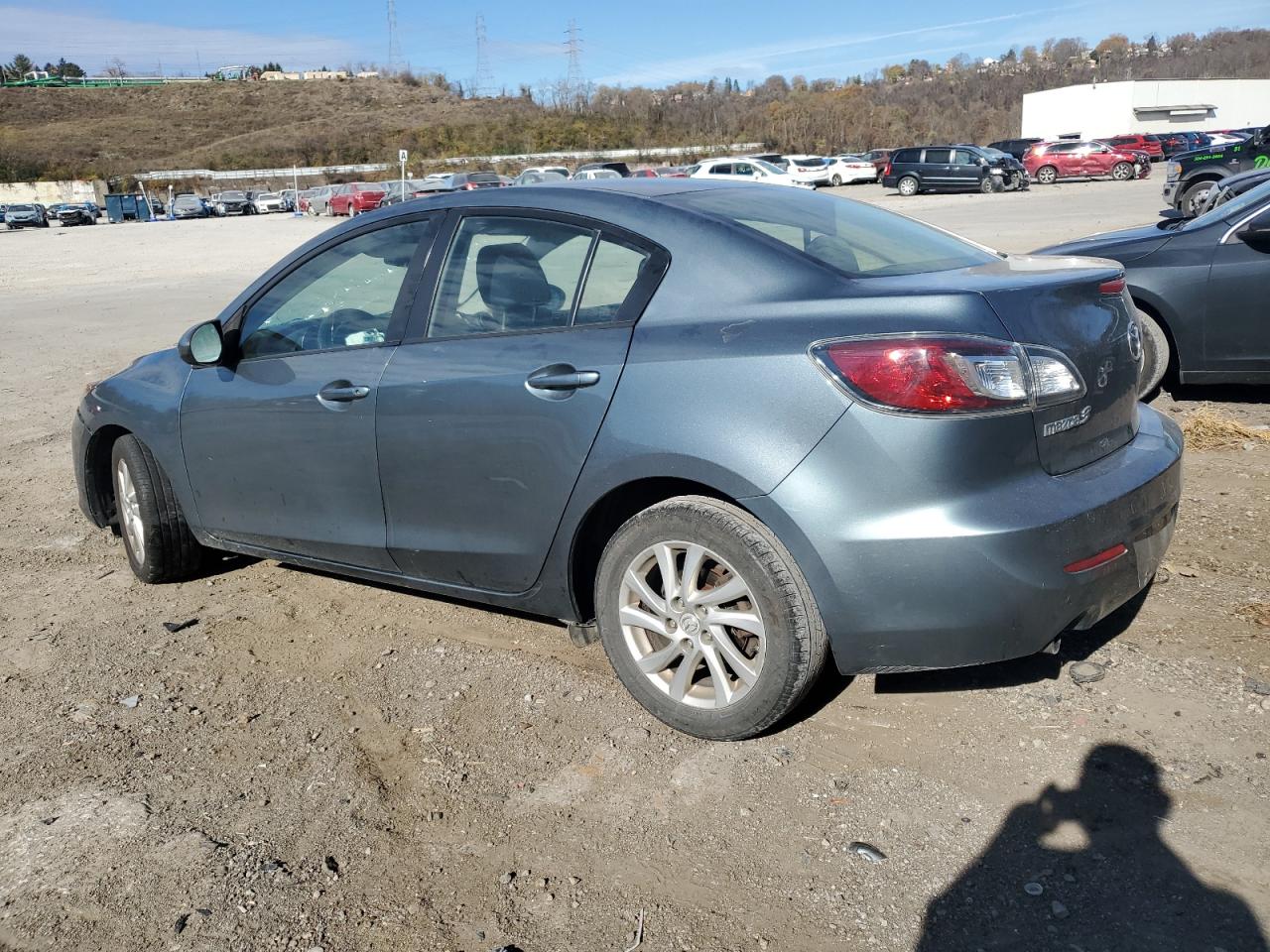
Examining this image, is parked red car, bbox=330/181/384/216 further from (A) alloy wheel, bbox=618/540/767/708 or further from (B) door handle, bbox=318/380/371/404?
(A) alloy wheel, bbox=618/540/767/708

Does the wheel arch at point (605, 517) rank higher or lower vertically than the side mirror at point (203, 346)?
lower

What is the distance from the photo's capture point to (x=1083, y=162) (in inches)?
1716

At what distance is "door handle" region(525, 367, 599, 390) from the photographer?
130 inches

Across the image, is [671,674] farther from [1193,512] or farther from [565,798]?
[1193,512]

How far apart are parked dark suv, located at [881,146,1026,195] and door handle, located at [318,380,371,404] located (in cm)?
3901

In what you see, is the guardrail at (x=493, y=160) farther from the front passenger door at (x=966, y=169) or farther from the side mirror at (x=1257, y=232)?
the side mirror at (x=1257, y=232)

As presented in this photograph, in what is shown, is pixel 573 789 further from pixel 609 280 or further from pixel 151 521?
pixel 151 521

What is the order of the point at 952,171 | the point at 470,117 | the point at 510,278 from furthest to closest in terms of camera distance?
1. the point at 470,117
2. the point at 952,171
3. the point at 510,278

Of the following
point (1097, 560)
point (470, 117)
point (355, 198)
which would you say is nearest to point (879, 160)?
point (355, 198)

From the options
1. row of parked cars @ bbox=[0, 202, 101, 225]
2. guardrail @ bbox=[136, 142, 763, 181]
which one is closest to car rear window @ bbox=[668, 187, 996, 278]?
row of parked cars @ bbox=[0, 202, 101, 225]

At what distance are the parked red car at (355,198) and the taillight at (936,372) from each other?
44.8m

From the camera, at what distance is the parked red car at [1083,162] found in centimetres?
4319

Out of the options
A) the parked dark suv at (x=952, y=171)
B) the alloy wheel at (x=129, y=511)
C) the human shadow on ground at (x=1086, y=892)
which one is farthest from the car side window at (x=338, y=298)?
the parked dark suv at (x=952, y=171)

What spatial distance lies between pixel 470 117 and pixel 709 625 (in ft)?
392
